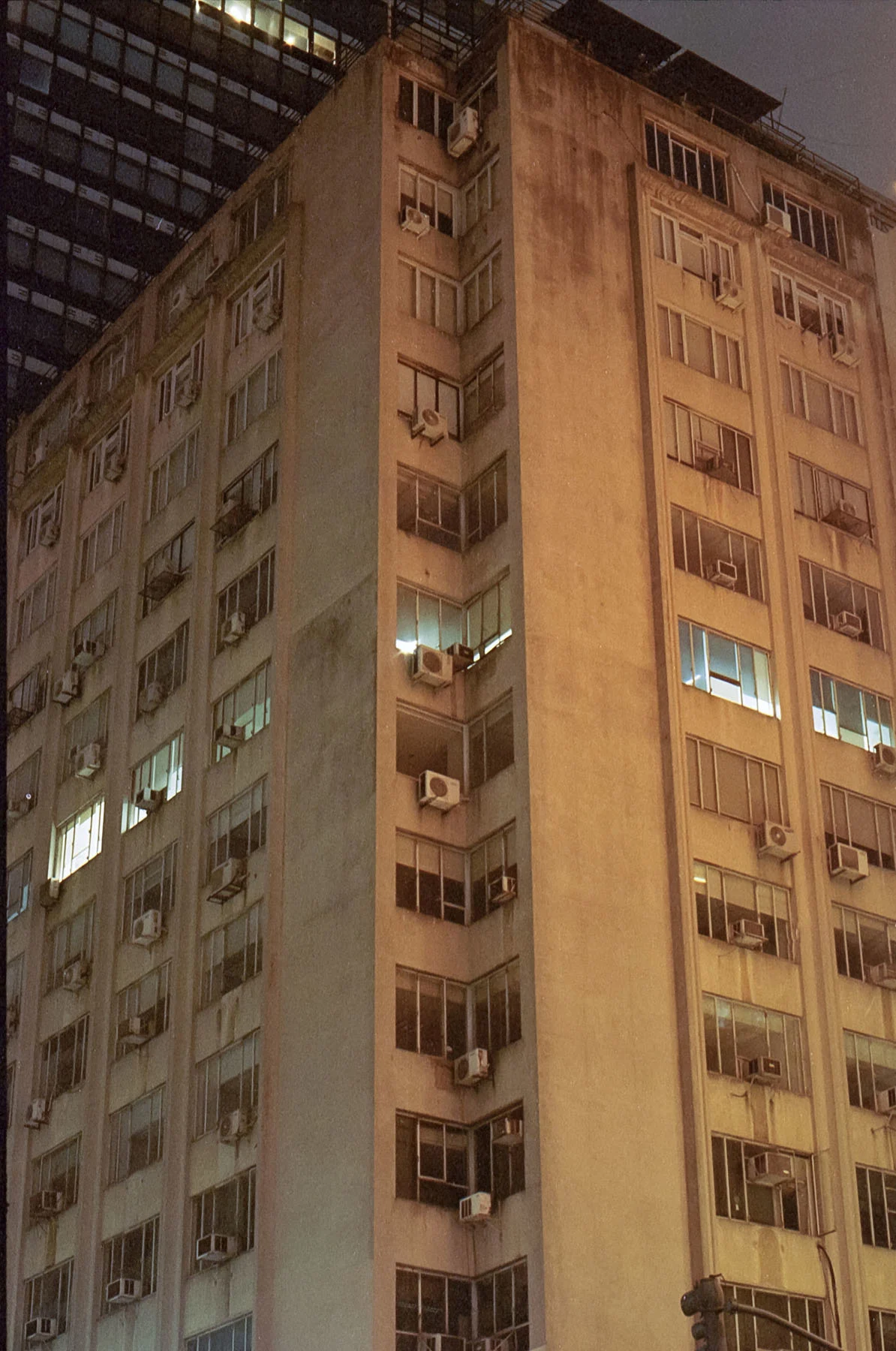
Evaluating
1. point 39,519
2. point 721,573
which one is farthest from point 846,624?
point 39,519

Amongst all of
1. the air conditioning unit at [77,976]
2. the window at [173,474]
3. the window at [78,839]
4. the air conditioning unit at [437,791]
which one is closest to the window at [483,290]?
the window at [173,474]

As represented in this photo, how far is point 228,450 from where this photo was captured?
57.2 metres

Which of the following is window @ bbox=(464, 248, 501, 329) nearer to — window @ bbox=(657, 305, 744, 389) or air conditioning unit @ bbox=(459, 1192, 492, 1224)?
window @ bbox=(657, 305, 744, 389)

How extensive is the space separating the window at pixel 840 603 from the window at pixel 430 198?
12.7m

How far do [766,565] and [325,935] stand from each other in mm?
15306

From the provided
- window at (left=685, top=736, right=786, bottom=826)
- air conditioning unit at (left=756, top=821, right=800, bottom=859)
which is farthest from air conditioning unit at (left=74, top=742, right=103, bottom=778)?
air conditioning unit at (left=756, top=821, right=800, bottom=859)

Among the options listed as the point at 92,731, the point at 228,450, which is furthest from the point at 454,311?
the point at 92,731

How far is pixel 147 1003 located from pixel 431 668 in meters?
11.8

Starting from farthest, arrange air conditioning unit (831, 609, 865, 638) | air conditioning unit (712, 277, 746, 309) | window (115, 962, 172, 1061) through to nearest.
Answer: air conditioning unit (712, 277, 746, 309) → air conditioning unit (831, 609, 865, 638) → window (115, 962, 172, 1061)

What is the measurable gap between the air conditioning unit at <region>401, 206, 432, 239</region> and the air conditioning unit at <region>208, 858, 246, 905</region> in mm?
16562

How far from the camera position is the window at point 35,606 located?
214ft


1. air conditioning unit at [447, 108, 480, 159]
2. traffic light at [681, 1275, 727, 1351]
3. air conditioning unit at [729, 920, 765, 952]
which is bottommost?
traffic light at [681, 1275, 727, 1351]

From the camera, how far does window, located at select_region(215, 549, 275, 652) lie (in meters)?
52.9

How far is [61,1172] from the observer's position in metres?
53.7
